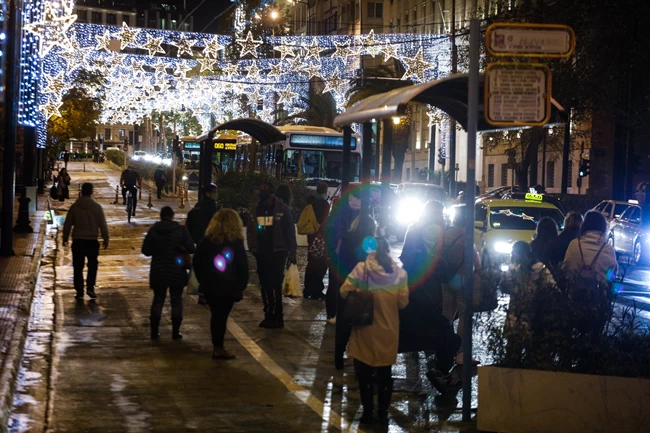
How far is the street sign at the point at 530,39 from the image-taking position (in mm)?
8414

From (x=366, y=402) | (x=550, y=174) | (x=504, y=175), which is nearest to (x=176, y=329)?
(x=366, y=402)

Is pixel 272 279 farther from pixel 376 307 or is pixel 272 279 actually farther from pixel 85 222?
pixel 376 307

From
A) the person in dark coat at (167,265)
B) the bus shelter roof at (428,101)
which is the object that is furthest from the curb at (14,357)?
the bus shelter roof at (428,101)

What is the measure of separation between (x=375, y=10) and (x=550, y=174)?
36.1 metres

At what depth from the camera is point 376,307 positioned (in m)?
8.37

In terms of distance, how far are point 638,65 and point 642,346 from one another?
2830 centimetres

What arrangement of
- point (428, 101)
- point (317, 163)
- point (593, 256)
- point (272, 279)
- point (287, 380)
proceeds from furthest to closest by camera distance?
point (317, 163), point (272, 279), point (428, 101), point (287, 380), point (593, 256)

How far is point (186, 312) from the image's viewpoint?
1523 cm

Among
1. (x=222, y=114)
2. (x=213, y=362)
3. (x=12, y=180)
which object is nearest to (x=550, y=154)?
(x=222, y=114)

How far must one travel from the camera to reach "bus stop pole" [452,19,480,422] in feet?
28.6

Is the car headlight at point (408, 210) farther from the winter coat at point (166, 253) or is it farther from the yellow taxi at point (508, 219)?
the winter coat at point (166, 253)

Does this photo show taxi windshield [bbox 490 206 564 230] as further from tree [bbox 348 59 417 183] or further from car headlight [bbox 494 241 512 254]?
tree [bbox 348 59 417 183]

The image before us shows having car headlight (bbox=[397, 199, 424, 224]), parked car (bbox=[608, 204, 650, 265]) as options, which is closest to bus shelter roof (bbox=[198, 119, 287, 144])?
parked car (bbox=[608, 204, 650, 265])

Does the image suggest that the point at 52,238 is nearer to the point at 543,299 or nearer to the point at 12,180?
the point at 12,180
